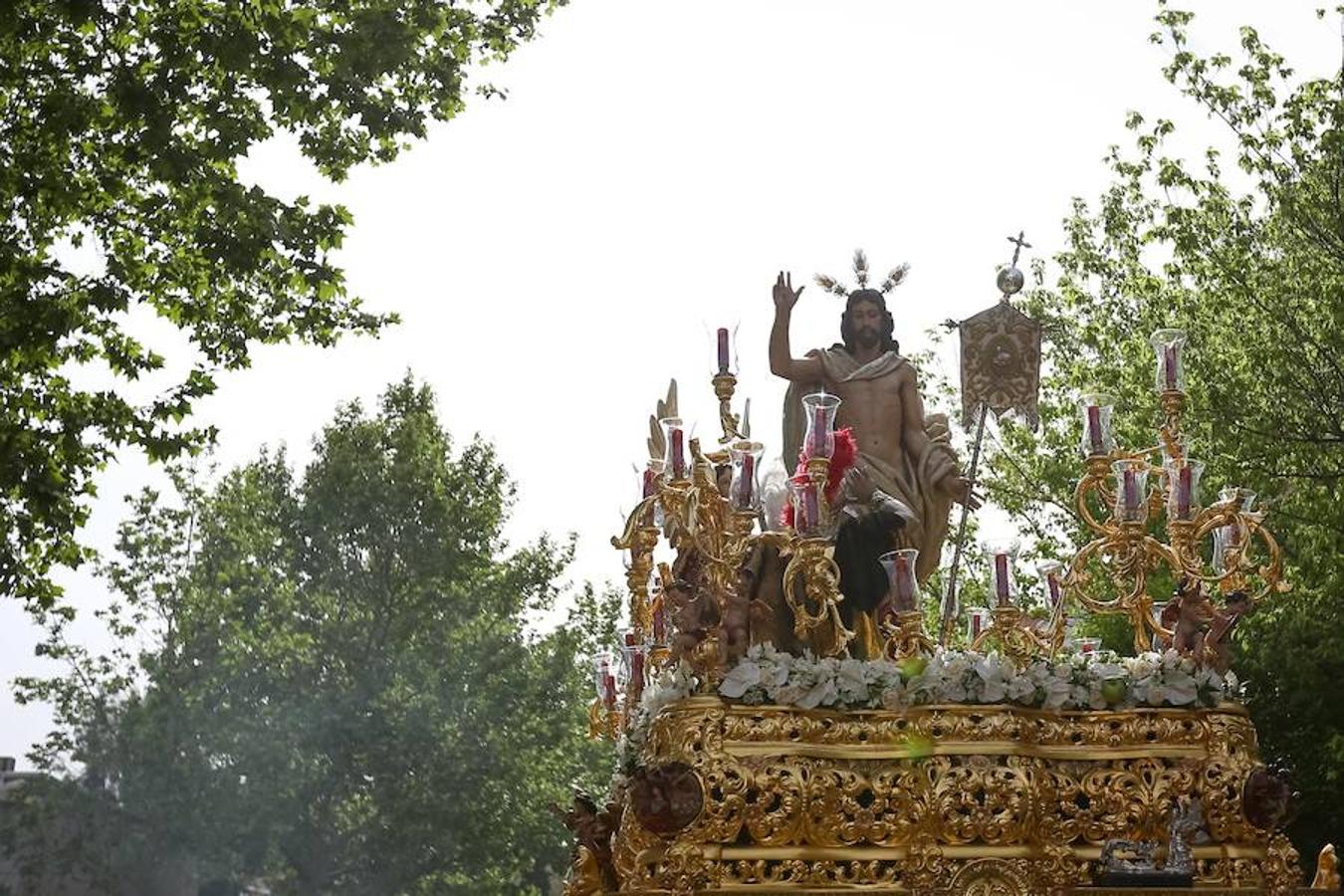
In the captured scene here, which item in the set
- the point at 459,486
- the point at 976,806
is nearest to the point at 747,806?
the point at 976,806

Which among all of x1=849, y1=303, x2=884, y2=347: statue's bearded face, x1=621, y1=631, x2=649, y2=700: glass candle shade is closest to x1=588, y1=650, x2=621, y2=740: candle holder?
x1=621, y1=631, x2=649, y2=700: glass candle shade

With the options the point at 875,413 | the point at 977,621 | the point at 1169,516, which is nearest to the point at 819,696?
the point at 1169,516

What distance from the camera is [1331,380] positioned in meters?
20.4

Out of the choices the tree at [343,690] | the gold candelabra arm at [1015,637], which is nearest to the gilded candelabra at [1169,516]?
the gold candelabra arm at [1015,637]

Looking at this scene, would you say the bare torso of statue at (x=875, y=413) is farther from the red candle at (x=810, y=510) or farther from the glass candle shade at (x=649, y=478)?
the red candle at (x=810, y=510)

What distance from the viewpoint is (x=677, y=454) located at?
10359mm

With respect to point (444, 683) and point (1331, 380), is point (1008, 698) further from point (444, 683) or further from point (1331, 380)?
point (444, 683)

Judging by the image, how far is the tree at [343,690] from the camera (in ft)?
116

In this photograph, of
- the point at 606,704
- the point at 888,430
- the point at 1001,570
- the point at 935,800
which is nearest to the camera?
the point at 935,800

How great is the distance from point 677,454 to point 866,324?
2.84 meters

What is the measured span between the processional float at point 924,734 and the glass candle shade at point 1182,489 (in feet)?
0.07

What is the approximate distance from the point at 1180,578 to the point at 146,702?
30020 mm

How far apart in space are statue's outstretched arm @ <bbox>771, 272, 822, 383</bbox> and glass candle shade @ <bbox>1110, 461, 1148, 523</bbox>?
2.41m

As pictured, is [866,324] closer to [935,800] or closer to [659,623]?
[659,623]
